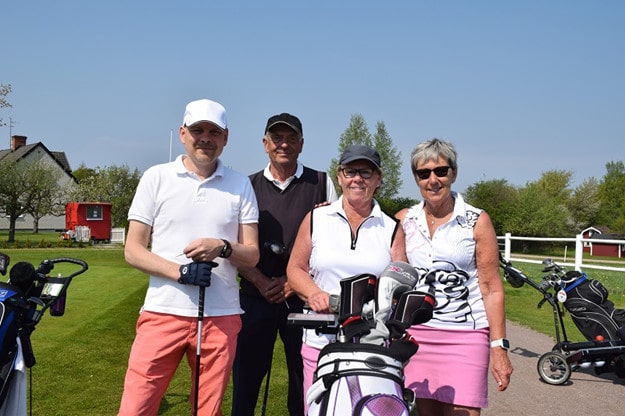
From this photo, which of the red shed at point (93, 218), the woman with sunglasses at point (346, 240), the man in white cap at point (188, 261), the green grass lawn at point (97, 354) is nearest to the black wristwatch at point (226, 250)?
the man in white cap at point (188, 261)

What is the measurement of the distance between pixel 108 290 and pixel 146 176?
1220 centimetres

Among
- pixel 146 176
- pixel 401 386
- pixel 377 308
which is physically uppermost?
pixel 146 176

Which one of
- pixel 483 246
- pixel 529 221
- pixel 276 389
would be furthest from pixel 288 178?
pixel 529 221

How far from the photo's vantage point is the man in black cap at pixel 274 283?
14.7 ft

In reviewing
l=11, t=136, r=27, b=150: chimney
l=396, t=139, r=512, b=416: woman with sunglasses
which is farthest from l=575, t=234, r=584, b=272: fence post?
l=11, t=136, r=27, b=150: chimney

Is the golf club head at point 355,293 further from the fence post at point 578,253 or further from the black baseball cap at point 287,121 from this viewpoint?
the fence post at point 578,253

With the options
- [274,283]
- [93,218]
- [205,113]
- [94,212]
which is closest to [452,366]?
[274,283]

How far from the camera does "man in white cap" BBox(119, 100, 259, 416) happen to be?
3486mm

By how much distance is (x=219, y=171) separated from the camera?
372 centimetres

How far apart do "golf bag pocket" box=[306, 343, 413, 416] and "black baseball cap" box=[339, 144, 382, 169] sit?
1.30m

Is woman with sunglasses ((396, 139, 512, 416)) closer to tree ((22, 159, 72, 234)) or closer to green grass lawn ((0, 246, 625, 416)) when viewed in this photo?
green grass lawn ((0, 246, 625, 416))

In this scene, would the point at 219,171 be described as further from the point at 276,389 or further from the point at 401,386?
the point at 276,389

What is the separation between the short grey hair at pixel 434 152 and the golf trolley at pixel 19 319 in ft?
8.08

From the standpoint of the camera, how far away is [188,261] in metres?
3.57
